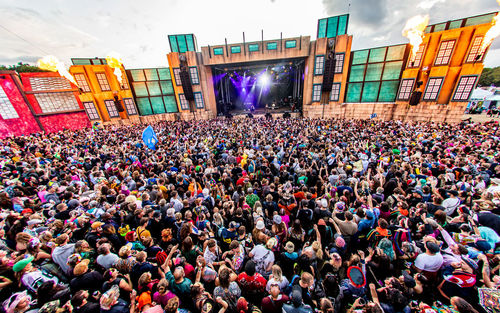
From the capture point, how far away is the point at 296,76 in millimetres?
23938

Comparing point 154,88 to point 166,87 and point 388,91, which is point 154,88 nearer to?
point 166,87

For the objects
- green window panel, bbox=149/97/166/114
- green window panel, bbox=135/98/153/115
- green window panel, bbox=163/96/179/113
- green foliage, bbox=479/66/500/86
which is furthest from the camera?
green foliage, bbox=479/66/500/86

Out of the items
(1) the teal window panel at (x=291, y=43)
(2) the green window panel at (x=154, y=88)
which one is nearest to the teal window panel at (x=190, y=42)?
(2) the green window panel at (x=154, y=88)

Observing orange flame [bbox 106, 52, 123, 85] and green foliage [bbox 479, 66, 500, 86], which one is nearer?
orange flame [bbox 106, 52, 123, 85]

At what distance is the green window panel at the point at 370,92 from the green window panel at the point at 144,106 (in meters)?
26.5

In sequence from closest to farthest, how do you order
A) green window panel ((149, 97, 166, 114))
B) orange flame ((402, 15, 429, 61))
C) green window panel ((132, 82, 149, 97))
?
orange flame ((402, 15, 429, 61)), green window panel ((132, 82, 149, 97)), green window panel ((149, 97, 166, 114))

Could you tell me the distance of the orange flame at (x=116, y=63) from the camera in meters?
19.3

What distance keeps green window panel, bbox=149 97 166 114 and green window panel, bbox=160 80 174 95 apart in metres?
1.19

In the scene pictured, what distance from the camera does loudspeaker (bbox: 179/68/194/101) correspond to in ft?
67.4

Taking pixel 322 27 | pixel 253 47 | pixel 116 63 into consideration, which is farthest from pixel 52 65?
pixel 322 27

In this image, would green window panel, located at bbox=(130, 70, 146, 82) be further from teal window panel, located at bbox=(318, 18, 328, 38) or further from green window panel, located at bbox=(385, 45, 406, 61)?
green window panel, located at bbox=(385, 45, 406, 61)

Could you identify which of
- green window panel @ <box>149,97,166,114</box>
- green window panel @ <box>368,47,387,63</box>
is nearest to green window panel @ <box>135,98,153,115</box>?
green window panel @ <box>149,97,166,114</box>

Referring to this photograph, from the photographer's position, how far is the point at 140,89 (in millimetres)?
22141

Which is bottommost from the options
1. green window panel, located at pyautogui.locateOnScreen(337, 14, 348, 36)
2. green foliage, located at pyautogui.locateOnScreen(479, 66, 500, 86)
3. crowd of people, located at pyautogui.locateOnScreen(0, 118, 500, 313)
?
crowd of people, located at pyautogui.locateOnScreen(0, 118, 500, 313)
